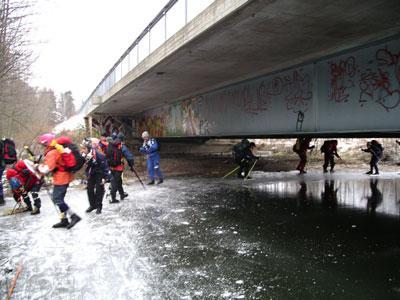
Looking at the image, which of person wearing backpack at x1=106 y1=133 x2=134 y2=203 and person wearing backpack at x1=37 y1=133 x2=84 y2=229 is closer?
person wearing backpack at x1=37 y1=133 x2=84 y2=229

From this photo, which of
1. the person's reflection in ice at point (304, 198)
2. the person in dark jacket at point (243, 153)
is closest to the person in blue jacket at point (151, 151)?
the person in dark jacket at point (243, 153)

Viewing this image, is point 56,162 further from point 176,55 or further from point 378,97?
point 378,97

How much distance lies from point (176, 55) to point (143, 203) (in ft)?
13.9

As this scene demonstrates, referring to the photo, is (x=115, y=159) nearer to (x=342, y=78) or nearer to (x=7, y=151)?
(x=7, y=151)

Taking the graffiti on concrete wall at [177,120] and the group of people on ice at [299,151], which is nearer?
the group of people on ice at [299,151]

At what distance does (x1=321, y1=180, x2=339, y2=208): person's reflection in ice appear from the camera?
880cm

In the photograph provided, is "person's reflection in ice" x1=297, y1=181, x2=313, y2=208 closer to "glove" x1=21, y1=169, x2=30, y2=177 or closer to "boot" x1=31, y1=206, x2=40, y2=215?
"boot" x1=31, y1=206, x2=40, y2=215

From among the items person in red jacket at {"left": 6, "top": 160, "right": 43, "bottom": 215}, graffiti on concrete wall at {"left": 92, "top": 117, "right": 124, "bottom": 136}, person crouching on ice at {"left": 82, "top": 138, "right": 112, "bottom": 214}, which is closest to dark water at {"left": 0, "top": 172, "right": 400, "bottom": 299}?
person crouching on ice at {"left": 82, "top": 138, "right": 112, "bottom": 214}

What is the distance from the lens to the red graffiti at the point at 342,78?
7.08m

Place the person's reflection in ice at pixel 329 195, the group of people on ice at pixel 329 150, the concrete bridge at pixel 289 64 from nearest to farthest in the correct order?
the concrete bridge at pixel 289 64, the person's reflection in ice at pixel 329 195, the group of people on ice at pixel 329 150

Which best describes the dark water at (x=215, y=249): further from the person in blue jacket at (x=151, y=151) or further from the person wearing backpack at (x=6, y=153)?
the person wearing backpack at (x=6, y=153)

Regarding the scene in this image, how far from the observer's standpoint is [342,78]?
7301mm

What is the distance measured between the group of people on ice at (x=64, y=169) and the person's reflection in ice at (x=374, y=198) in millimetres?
6838

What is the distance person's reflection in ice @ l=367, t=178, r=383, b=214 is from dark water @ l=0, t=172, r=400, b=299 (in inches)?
2.0
